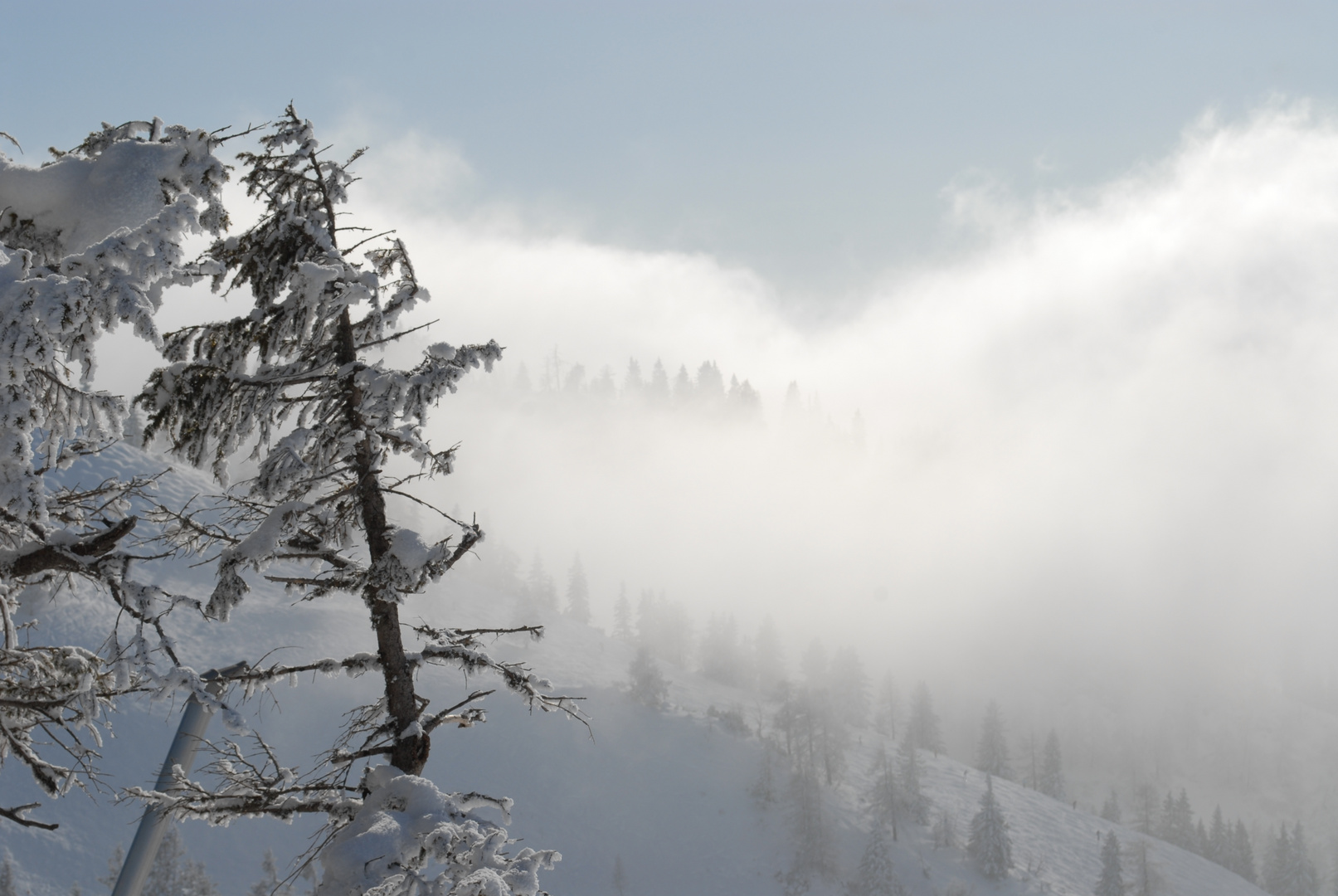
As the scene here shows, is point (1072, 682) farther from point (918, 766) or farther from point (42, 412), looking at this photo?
point (42, 412)

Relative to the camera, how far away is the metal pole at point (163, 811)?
5613 mm

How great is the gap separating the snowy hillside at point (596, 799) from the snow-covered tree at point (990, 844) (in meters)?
1.01

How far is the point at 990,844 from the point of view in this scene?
195ft

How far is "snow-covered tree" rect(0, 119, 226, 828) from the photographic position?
167 inches

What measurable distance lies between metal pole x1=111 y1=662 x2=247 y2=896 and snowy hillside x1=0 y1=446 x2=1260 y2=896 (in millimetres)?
50857

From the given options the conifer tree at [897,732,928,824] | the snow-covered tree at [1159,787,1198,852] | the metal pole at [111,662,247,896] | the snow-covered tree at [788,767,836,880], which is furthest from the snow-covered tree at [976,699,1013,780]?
the metal pole at [111,662,247,896]

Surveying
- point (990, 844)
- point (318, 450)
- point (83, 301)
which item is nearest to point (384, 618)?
point (318, 450)

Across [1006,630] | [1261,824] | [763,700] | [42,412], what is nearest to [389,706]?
[42,412]

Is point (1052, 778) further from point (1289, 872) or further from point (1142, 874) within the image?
point (1142, 874)

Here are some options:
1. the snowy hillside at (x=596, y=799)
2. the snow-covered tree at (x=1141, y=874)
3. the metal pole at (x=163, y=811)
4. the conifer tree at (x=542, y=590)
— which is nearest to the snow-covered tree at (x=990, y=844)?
the snowy hillside at (x=596, y=799)

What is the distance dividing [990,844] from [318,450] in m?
68.6

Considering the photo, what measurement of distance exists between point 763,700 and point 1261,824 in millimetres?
100825

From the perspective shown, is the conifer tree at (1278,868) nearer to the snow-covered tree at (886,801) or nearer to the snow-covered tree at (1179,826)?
the snow-covered tree at (1179,826)

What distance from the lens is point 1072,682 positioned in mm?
175750
